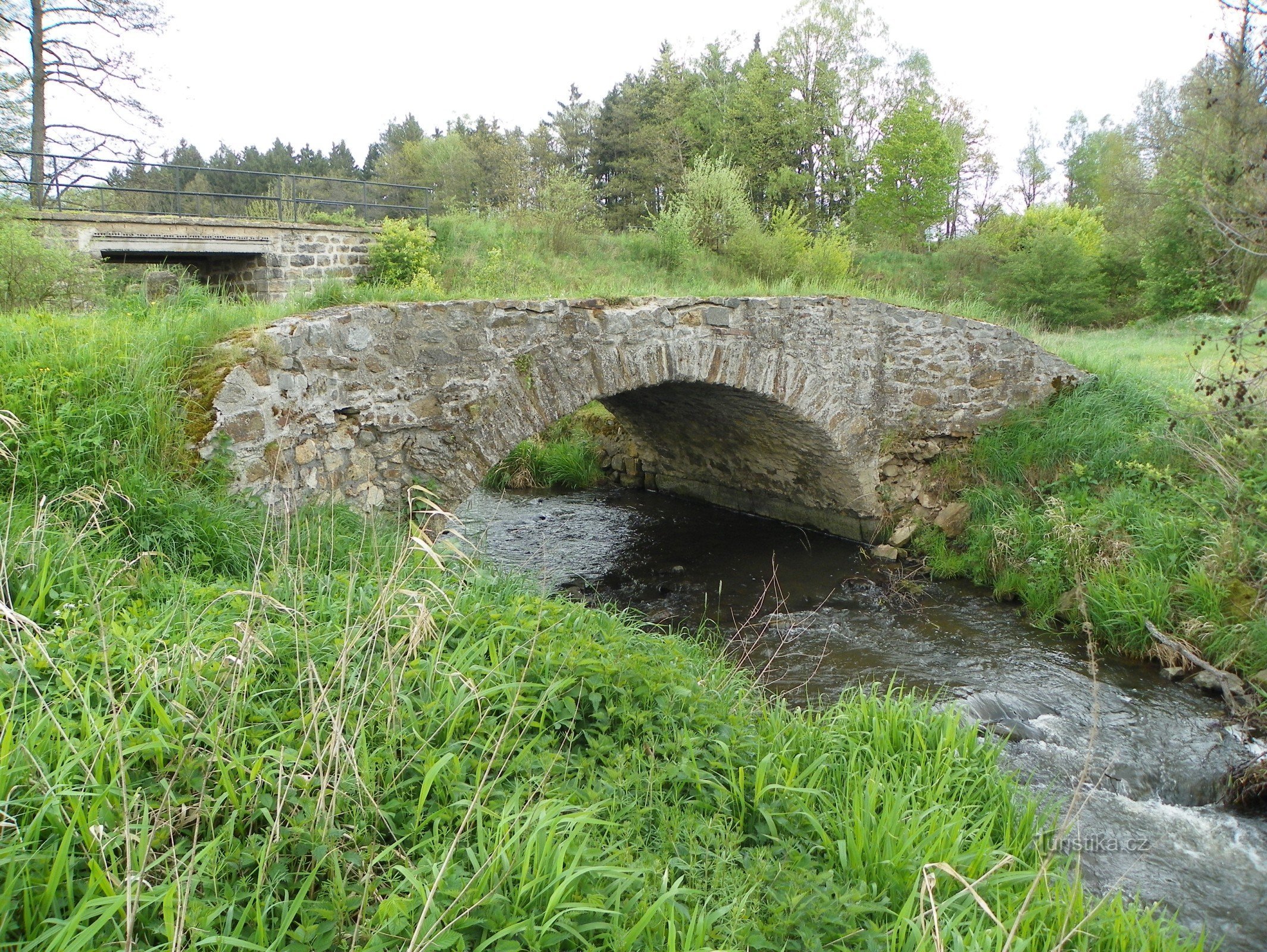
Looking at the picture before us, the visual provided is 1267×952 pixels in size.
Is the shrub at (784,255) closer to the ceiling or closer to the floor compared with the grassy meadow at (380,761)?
closer to the ceiling

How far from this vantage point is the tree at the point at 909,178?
93.7 ft

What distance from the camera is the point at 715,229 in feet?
52.7

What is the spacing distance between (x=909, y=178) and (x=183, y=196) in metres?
23.7

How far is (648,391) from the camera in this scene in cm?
915

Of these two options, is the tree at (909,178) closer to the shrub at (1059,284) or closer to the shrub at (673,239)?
the shrub at (1059,284)

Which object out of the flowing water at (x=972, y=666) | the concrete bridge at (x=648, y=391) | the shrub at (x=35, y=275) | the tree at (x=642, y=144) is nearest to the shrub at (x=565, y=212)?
the concrete bridge at (x=648, y=391)

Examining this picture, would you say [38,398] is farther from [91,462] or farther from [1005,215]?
[1005,215]

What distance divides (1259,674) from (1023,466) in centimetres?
354

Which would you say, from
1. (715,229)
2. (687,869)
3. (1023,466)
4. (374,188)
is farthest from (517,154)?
(687,869)

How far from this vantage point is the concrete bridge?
520 cm

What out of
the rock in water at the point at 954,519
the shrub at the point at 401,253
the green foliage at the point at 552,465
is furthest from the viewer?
the shrub at the point at 401,253

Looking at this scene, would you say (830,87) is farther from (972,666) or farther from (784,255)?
(972,666)

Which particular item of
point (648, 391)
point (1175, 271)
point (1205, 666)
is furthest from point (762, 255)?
point (1205, 666)

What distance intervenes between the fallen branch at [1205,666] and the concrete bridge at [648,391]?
10.9 ft
